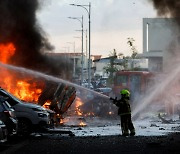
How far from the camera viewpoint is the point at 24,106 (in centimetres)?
2025

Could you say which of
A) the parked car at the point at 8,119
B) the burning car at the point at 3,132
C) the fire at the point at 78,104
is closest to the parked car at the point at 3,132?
the burning car at the point at 3,132

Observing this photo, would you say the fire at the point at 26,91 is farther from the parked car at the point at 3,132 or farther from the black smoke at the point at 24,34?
the parked car at the point at 3,132

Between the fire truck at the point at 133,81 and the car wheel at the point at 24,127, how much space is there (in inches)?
599

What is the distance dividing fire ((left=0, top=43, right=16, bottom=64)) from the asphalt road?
862 centimetres

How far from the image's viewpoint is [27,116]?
793 inches

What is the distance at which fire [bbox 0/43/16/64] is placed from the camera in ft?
90.7

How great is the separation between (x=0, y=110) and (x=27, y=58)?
12.3 m

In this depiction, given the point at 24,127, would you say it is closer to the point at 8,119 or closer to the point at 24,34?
the point at 8,119

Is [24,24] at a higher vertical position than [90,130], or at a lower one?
higher

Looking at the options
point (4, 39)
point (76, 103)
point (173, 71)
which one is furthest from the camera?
point (173, 71)

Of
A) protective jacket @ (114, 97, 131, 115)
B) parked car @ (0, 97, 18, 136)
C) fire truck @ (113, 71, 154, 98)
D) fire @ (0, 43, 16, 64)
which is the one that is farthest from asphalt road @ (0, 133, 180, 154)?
fire truck @ (113, 71, 154, 98)

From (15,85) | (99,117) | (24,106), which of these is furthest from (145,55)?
(24,106)

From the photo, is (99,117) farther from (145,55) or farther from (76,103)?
(145,55)

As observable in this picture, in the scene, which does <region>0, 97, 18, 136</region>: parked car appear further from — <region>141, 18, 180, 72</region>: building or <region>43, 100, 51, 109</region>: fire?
<region>141, 18, 180, 72</region>: building
